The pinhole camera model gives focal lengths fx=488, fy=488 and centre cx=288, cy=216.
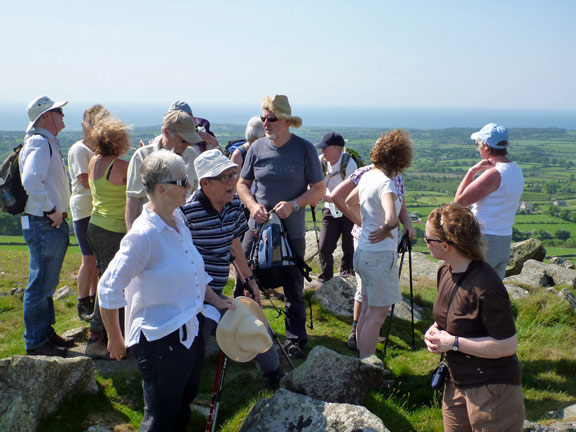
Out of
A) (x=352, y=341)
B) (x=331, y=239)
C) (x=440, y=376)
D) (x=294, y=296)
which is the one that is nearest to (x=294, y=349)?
(x=294, y=296)

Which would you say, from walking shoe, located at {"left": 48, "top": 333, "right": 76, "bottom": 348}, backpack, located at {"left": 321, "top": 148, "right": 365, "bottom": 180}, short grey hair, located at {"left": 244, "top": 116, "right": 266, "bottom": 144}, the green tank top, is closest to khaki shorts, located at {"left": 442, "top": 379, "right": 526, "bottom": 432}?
the green tank top

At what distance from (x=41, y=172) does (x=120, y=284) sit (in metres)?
2.77

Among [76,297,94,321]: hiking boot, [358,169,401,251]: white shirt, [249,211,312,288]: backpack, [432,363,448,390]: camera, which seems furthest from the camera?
[76,297,94,321]: hiking boot

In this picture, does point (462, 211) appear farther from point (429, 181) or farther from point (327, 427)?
point (429, 181)

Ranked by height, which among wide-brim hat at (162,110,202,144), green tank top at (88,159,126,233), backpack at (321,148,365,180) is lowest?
green tank top at (88,159,126,233)

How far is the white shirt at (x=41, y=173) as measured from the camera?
5156 millimetres

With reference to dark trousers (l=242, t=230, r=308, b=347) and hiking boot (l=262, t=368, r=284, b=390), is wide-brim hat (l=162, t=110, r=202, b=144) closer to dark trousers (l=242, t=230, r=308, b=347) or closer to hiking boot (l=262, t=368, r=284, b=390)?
dark trousers (l=242, t=230, r=308, b=347)

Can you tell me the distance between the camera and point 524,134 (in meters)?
192

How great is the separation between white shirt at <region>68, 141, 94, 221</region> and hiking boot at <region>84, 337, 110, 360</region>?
4.96 feet

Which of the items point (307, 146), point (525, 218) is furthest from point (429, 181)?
point (307, 146)

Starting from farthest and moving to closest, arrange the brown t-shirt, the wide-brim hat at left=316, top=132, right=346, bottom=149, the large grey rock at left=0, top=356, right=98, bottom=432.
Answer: the wide-brim hat at left=316, top=132, right=346, bottom=149 < the large grey rock at left=0, top=356, right=98, bottom=432 < the brown t-shirt

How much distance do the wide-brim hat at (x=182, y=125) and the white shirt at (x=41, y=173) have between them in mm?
1350

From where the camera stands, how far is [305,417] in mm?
3877

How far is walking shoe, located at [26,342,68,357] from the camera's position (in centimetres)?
547
